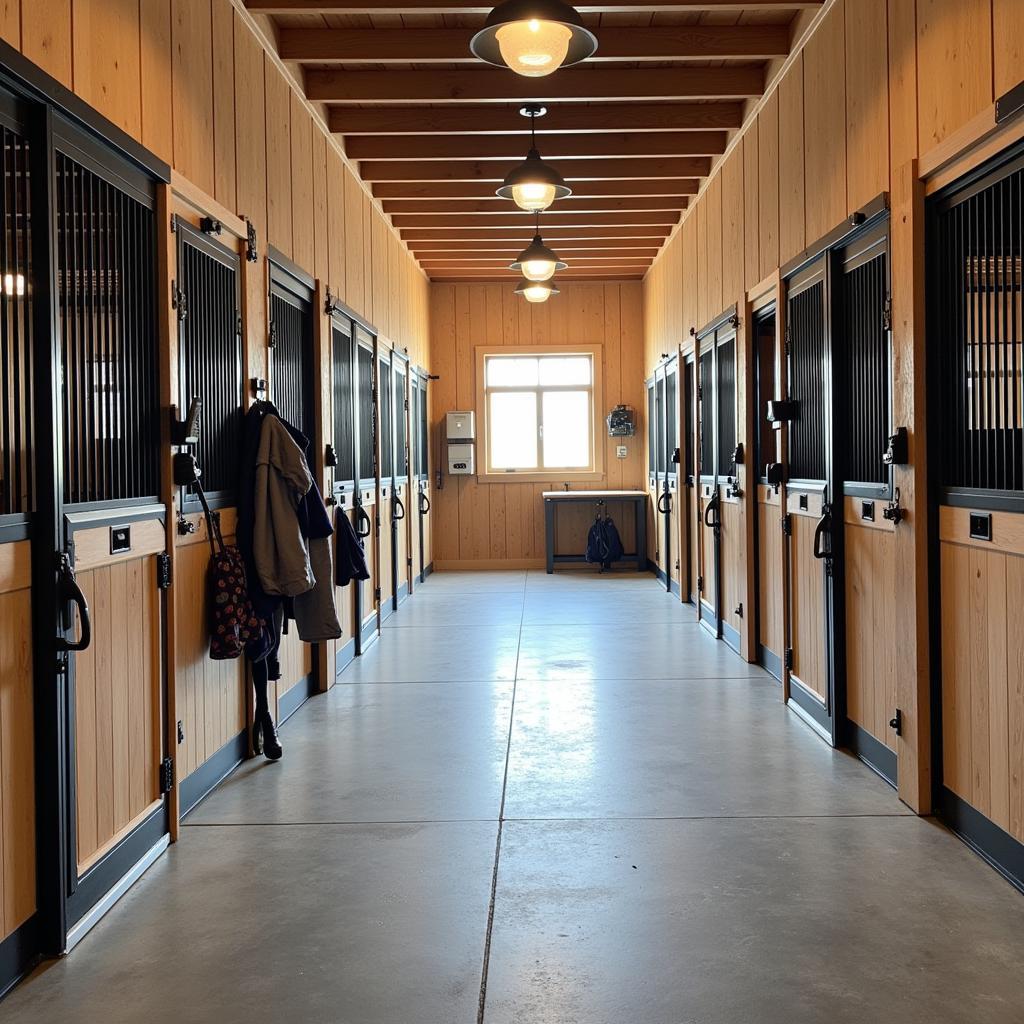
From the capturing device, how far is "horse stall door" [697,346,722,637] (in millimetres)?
7027

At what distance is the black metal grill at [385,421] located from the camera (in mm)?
8109

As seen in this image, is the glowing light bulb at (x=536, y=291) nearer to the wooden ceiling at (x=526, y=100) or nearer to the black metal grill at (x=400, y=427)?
the wooden ceiling at (x=526, y=100)

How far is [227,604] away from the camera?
3783 millimetres

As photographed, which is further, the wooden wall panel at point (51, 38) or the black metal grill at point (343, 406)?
the black metal grill at point (343, 406)

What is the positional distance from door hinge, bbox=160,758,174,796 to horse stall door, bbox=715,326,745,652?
3.86 m

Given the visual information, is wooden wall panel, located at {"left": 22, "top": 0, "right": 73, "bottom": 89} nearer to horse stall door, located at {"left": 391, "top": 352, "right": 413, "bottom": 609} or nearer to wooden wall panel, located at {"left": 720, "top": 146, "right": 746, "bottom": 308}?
wooden wall panel, located at {"left": 720, "top": 146, "right": 746, "bottom": 308}

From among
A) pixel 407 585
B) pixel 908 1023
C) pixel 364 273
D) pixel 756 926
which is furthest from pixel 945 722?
pixel 407 585

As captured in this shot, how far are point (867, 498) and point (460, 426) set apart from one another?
7844 mm

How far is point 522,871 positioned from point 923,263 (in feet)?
7.48

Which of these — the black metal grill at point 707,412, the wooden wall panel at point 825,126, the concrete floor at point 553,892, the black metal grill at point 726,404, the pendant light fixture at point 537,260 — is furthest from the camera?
the pendant light fixture at point 537,260

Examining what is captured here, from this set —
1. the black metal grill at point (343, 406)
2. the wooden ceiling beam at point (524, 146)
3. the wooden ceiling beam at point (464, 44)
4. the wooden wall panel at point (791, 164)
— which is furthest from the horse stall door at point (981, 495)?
the black metal grill at point (343, 406)

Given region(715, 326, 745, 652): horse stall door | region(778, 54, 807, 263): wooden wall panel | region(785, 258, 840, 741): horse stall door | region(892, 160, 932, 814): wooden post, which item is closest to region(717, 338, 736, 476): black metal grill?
region(715, 326, 745, 652): horse stall door

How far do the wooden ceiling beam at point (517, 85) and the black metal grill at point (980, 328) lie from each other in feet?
8.15

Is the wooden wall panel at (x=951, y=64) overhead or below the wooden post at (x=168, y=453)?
overhead
